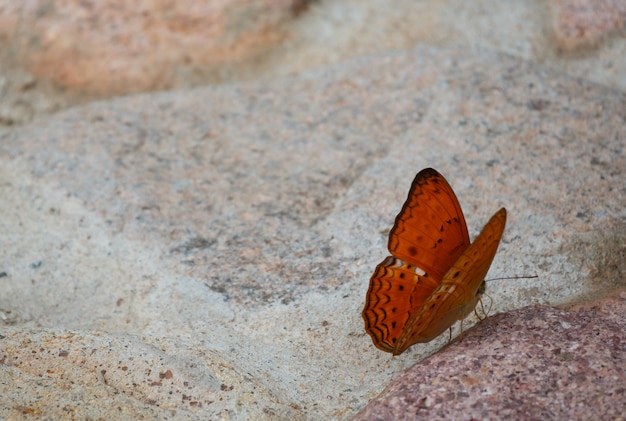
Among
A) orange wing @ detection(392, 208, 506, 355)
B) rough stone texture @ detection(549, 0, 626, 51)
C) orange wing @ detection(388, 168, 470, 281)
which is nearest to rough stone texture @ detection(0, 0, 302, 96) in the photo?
rough stone texture @ detection(549, 0, 626, 51)

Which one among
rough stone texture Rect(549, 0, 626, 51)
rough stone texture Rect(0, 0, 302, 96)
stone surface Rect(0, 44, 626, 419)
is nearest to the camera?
stone surface Rect(0, 44, 626, 419)

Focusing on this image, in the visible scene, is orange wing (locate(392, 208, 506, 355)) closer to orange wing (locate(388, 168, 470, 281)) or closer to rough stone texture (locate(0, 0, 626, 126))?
orange wing (locate(388, 168, 470, 281))

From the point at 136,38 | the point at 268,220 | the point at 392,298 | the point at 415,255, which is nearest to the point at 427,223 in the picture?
the point at 415,255

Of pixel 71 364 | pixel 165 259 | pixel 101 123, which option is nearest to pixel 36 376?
pixel 71 364

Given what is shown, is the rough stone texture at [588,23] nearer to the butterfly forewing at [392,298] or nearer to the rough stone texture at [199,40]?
the rough stone texture at [199,40]

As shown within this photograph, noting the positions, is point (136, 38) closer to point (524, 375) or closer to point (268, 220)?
point (268, 220)

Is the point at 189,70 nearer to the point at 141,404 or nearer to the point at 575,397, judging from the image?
the point at 141,404
